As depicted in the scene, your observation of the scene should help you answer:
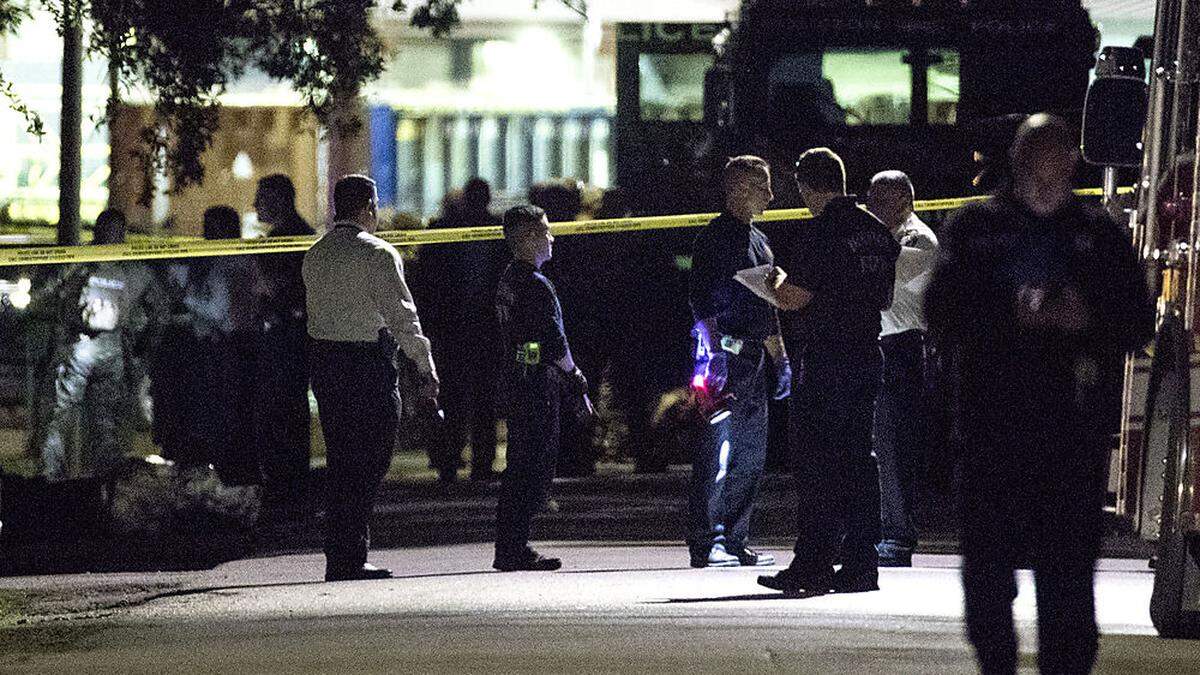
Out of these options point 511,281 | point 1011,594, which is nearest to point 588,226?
point 511,281

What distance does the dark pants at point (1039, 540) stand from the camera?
6805mm

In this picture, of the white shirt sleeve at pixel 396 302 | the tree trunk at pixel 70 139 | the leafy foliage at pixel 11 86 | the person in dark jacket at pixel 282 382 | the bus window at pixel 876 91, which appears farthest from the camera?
the bus window at pixel 876 91

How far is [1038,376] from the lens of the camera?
683 cm

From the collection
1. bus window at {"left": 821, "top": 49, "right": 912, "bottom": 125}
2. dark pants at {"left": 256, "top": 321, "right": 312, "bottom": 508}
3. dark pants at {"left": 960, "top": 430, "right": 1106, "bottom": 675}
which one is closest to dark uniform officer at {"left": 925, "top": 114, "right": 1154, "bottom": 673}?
dark pants at {"left": 960, "top": 430, "right": 1106, "bottom": 675}

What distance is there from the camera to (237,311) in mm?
14078

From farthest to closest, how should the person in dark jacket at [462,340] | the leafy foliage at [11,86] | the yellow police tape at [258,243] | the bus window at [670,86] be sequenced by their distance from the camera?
the bus window at [670,86] < the person in dark jacket at [462,340] < the yellow police tape at [258,243] < the leafy foliage at [11,86]

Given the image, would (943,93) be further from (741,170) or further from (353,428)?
(353,428)

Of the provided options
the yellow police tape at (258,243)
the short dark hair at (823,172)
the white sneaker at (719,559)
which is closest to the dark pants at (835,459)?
the short dark hair at (823,172)

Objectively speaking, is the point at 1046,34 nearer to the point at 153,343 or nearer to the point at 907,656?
the point at 153,343

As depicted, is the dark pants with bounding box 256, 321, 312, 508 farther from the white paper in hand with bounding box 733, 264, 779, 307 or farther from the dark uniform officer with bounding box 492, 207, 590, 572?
the white paper in hand with bounding box 733, 264, 779, 307

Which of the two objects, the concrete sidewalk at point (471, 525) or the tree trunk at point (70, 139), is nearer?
the concrete sidewalk at point (471, 525)

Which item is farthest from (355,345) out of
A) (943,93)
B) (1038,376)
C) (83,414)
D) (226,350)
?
(943,93)

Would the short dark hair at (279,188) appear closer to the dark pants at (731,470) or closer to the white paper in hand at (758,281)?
the dark pants at (731,470)

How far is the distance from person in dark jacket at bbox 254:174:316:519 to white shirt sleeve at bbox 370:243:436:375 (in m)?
3.22
